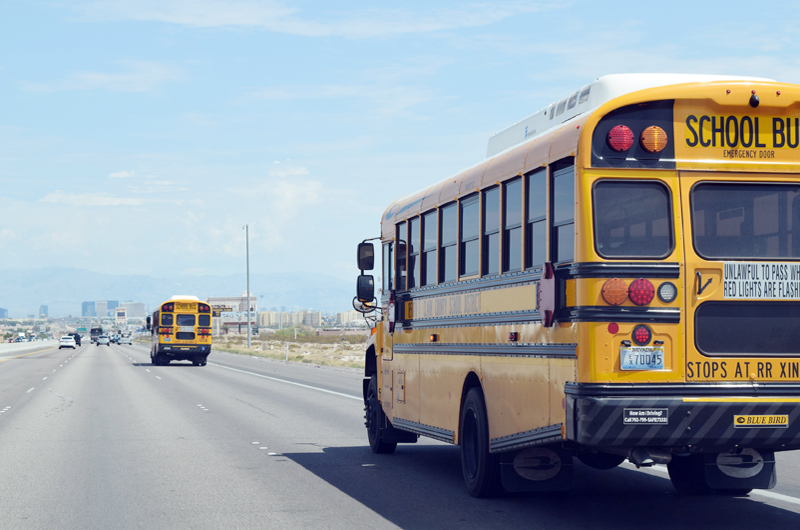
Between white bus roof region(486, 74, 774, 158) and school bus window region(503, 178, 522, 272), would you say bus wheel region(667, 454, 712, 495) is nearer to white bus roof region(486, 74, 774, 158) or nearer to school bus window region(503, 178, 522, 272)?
school bus window region(503, 178, 522, 272)

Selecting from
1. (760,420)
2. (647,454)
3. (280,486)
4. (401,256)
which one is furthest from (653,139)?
(280,486)

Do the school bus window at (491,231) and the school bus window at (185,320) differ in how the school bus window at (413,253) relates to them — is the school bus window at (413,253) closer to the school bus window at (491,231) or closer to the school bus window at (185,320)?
the school bus window at (491,231)

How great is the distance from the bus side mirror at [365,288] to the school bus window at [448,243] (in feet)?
8.72

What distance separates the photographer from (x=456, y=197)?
32.8 feet

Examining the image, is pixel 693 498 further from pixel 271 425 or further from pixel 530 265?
pixel 271 425

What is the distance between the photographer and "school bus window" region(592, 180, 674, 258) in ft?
23.6

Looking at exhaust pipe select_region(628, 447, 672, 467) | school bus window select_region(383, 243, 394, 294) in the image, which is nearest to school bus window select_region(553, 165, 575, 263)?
exhaust pipe select_region(628, 447, 672, 467)

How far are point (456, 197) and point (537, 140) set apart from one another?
1.82m

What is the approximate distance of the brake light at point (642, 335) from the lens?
7.01 metres

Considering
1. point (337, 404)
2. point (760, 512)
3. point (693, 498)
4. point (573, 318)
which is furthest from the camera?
point (337, 404)

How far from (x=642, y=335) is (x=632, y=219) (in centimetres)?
85

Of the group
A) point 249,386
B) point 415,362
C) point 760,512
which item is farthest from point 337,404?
point 760,512

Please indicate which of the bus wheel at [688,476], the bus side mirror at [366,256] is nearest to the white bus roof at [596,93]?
the bus wheel at [688,476]

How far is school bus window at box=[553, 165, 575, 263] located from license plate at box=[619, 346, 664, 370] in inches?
32.1
